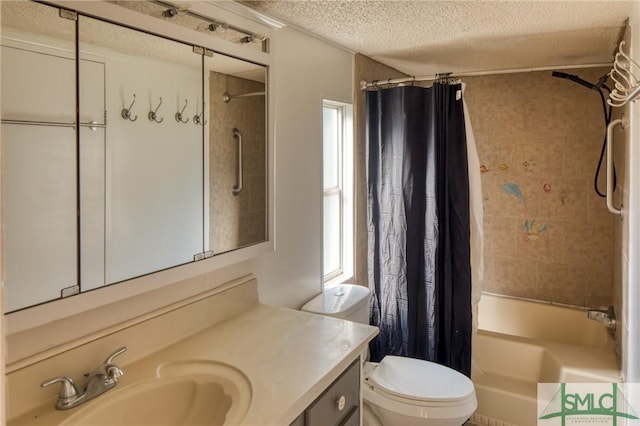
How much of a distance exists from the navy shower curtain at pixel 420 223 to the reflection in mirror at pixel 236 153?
1031 millimetres

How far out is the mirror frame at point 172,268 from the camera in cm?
106

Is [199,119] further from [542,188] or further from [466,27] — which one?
[542,188]

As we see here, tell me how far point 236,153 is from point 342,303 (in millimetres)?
969

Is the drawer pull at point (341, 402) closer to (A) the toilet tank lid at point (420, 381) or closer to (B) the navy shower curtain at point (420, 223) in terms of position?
(A) the toilet tank lid at point (420, 381)

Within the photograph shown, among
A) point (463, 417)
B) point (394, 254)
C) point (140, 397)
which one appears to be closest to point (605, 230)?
point (394, 254)

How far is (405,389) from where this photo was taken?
2000mm

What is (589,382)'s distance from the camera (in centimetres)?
227

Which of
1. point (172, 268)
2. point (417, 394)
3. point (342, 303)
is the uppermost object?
point (172, 268)

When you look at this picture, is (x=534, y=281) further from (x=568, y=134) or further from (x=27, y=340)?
(x=27, y=340)

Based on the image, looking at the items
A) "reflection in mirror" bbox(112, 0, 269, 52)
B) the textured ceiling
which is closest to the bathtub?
the textured ceiling

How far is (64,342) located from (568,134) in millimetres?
3351

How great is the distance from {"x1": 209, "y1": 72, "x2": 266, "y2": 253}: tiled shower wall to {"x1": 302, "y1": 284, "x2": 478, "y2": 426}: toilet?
0.64 meters

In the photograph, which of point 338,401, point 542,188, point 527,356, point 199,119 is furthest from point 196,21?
point 542,188

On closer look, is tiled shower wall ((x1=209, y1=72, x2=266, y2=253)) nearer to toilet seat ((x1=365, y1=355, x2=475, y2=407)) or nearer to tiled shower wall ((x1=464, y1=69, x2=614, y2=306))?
toilet seat ((x1=365, y1=355, x2=475, y2=407))
